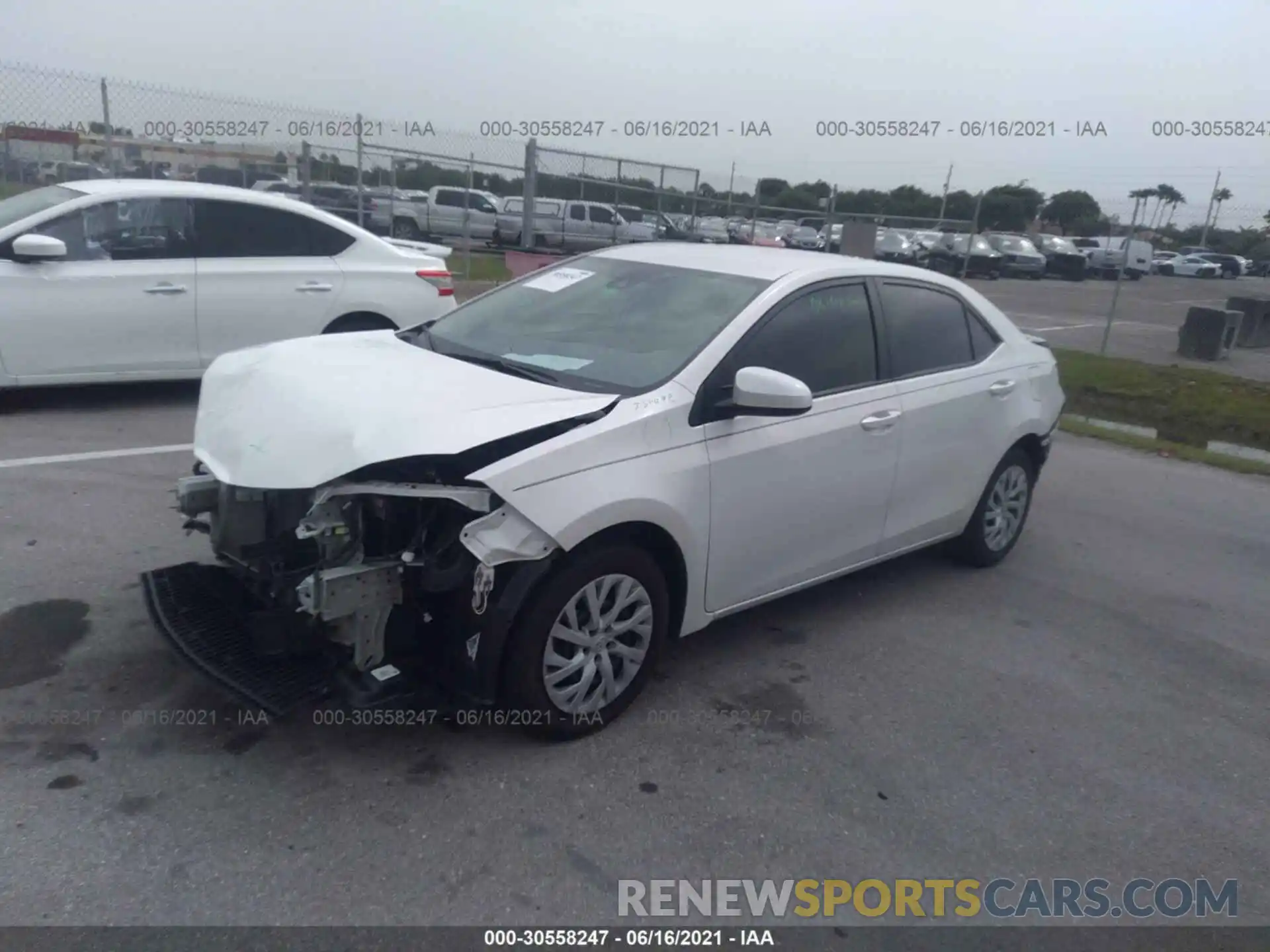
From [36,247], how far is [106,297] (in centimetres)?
54

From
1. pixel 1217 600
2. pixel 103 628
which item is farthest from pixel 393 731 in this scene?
pixel 1217 600

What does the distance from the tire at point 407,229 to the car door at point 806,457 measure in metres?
15.8

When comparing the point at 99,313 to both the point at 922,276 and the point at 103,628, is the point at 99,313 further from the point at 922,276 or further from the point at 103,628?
the point at 922,276

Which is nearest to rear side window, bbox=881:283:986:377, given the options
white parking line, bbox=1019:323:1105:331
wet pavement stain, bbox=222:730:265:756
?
wet pavement stain, bbox=222:730:265:756

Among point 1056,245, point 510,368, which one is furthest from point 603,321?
point 1056,245

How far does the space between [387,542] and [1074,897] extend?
96.4 inches

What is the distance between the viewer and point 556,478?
3.45 metres

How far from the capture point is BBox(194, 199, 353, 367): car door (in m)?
7.82

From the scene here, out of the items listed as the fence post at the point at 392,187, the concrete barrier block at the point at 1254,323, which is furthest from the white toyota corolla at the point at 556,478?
the concrete barrier block at the point at 1254,323

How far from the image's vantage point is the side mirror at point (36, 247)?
22.7ft

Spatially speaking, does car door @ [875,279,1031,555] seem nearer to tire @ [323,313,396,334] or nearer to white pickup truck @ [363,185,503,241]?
tire @ [323,313,396,334]

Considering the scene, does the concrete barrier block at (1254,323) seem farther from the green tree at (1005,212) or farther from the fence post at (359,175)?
the green tree at (1005,212)

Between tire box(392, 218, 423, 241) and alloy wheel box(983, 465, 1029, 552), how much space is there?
1537 centimetres

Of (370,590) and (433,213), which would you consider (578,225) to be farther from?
(370,590)
